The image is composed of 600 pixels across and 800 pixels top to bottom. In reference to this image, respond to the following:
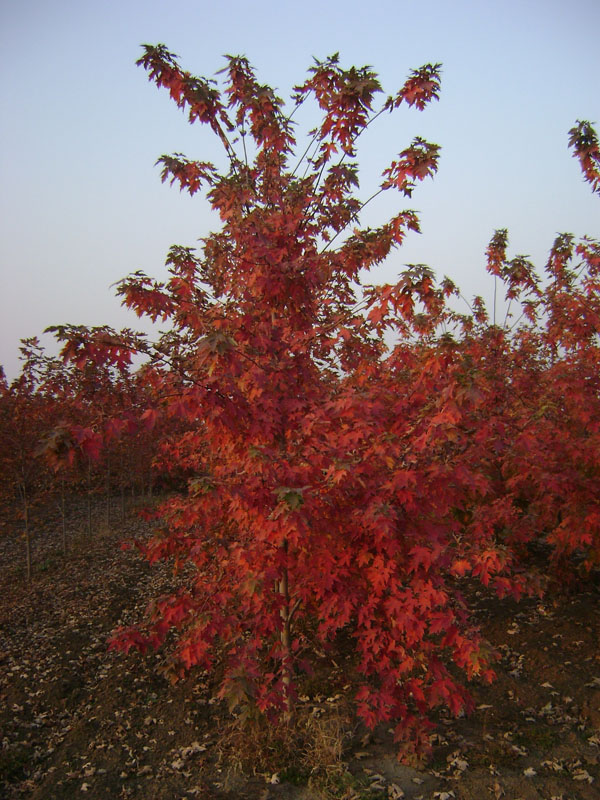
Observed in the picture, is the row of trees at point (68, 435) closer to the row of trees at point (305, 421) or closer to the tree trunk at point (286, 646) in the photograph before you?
the row of trees at point (305, 421)

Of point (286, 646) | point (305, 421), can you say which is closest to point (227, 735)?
point (286, 646)

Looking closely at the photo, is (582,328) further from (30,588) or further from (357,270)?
(30,588)

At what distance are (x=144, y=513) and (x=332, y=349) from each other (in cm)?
239

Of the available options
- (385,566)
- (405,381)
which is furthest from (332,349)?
(385,566)

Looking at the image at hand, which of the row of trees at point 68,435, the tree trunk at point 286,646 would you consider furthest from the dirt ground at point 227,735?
the row of trees at point 68,435

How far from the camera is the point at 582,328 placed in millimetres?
6504

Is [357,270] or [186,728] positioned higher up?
[357,270]

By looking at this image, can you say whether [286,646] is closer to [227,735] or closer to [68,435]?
[227,735]

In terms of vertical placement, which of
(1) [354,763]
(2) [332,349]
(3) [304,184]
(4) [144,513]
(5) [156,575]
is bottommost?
(1) [354,763]

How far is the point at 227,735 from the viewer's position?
4.48 metres

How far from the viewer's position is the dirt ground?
3828mm

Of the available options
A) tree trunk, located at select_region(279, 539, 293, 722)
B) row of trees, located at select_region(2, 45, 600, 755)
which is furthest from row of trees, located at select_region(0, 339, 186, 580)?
tree trunk, located at select_region(279, 539, 293, 722)

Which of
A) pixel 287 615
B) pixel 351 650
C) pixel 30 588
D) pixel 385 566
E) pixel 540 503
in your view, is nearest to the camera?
pixel 385 566

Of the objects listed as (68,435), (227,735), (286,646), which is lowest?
(227,735)
